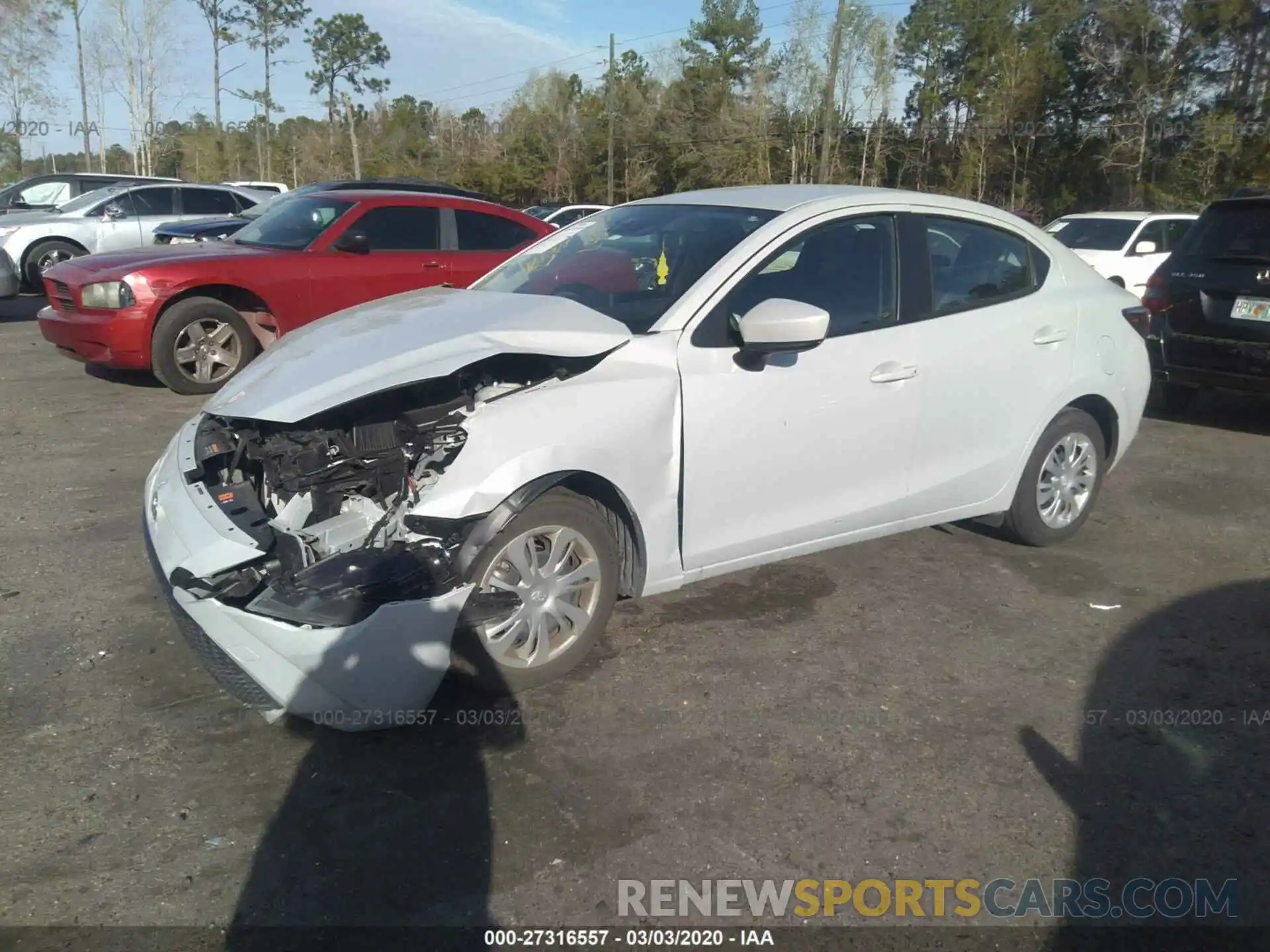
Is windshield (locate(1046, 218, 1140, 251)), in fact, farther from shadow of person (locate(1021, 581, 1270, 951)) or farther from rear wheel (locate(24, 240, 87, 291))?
rear wheel (locate(24, 240, 87, 291))

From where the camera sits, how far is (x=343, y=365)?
3.47m

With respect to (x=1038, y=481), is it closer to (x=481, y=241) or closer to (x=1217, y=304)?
(x=1217, y=304)

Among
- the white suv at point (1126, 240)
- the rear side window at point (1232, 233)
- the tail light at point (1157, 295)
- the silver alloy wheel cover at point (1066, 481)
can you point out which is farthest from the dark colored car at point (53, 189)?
the silver alloy wheel cover at point (1066, 481)

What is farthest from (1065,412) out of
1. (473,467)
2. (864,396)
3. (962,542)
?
(473,467)

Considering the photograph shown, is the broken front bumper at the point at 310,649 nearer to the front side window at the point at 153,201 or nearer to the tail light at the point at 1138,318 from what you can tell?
the tail light at the point at 1138,318

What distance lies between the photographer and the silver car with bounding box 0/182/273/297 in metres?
14.5

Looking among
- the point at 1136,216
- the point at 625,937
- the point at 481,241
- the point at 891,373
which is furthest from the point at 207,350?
the point at 1136,216

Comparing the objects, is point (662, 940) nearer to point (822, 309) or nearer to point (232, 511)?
point (232, 511)

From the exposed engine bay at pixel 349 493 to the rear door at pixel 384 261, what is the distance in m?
4.72

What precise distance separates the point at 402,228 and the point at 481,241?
707 mm

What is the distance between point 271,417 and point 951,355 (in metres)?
2.81

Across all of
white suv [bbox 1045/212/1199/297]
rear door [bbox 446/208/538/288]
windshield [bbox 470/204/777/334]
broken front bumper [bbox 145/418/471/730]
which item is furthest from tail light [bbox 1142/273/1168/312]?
broken front bumper [bbox 145/418/471/730]

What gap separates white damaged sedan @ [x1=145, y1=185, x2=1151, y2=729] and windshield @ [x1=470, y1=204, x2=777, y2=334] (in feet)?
0.05

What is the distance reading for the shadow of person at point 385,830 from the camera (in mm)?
2572
